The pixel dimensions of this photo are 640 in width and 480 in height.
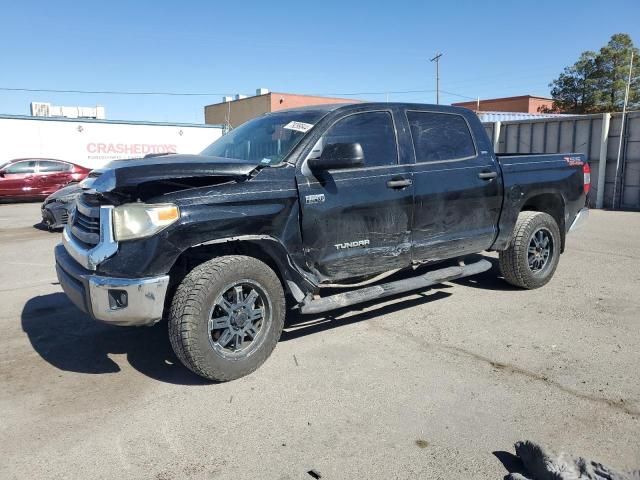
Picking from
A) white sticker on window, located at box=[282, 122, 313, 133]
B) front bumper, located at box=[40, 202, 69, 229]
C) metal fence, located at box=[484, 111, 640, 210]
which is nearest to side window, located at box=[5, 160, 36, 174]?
front bumper, located at box=[40, 202, 69, 229]

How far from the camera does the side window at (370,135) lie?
176 inches

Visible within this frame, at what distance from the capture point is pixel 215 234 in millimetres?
3688

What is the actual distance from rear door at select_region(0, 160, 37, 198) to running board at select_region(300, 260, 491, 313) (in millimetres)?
16227

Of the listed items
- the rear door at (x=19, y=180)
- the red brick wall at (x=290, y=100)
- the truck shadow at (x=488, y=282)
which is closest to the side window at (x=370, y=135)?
the truck shadow at (x=488, y=282)

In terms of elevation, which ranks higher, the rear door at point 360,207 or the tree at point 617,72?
the tree at point 617,72

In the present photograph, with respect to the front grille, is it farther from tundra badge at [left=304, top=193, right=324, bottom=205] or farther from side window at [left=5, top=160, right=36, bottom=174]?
side window at [left=5, top=160, right=36, bottom=174]

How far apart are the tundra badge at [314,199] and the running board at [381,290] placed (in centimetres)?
77

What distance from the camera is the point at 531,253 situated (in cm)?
605

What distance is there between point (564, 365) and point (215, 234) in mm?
2760

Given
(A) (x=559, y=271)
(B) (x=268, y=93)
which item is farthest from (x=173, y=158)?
(B) (x=268, y=93)

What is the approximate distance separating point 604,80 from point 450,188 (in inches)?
1876

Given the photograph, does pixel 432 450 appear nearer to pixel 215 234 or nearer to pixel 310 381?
pixel 310 381

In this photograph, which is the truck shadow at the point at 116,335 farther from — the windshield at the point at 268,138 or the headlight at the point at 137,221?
the windshield at the point at 268,138

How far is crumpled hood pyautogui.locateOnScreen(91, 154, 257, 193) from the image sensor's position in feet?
11.7
